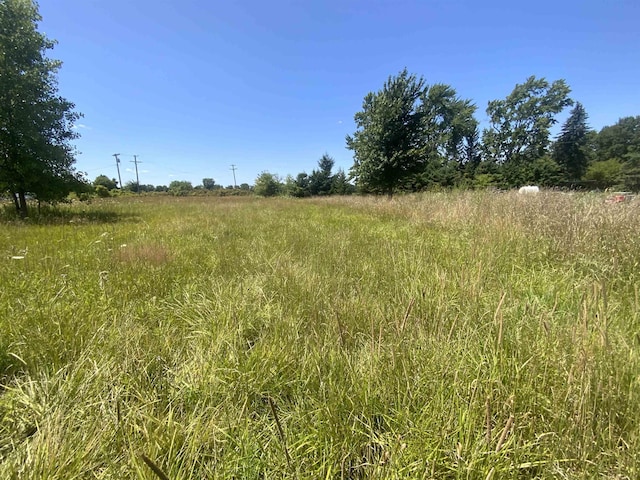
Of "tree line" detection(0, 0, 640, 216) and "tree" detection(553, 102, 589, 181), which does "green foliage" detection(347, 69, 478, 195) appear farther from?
"tree" detection(553, 102, 589, 181)

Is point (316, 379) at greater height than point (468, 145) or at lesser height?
lesser

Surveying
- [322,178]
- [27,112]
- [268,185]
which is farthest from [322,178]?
[27,112]

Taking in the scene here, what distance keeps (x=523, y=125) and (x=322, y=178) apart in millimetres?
28659

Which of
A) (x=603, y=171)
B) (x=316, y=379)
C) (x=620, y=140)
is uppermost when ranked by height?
(x=620, y=140)

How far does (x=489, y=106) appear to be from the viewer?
33.1 meters

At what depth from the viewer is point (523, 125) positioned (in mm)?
31156

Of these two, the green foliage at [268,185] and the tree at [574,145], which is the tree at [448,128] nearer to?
the tree at [574,145]

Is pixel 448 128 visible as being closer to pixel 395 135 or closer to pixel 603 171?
pixel 395 135

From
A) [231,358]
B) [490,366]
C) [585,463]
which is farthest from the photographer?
[231,358]

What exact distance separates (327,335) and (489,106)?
43.7 metres

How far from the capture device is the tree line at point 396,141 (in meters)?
8.13

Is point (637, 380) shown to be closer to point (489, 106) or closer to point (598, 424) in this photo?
point (598, 424)

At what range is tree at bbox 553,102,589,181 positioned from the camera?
1407 inches

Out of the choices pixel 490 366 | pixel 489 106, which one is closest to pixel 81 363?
pixel 490 366
